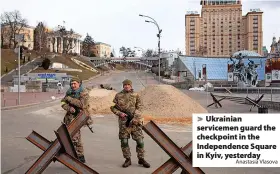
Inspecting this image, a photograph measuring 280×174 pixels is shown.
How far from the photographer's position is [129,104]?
5441 millimetres

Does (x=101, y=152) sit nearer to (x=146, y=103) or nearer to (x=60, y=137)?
(x=60, y=137)

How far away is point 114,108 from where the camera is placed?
547 cm

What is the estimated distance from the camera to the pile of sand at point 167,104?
1416cm

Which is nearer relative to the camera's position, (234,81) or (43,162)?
(43,162)

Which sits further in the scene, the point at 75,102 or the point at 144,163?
the point at 144,163

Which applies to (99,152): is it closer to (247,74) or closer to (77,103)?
(77,103)

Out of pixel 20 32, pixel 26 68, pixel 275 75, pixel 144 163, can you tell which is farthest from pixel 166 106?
pixel 20 32

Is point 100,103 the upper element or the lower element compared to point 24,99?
upper

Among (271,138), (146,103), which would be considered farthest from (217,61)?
(271,138)

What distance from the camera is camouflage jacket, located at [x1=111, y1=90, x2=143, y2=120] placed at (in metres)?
5.41

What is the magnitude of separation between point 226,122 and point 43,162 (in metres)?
1.98

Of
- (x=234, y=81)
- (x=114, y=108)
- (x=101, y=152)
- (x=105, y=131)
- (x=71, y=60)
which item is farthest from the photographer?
(x=71, y=60)

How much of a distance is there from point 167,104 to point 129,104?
9.41 m

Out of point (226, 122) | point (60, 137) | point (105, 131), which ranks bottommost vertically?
point (105, 131)
